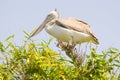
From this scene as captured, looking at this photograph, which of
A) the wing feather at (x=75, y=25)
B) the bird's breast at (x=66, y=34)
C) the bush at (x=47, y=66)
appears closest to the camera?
the bush at (x=47, y=66)

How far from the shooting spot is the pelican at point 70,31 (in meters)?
11.5

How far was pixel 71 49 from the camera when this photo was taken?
9.80 metres

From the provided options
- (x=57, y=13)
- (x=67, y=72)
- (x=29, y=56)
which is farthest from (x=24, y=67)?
(x=57, y=13)

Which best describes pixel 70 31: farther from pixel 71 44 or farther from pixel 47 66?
pixel 47 66

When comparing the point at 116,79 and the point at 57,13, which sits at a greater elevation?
the point at 57,13

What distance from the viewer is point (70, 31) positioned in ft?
39.3

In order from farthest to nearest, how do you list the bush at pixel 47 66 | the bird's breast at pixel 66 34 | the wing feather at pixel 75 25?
the wing feather at pixel 75 25
the bird's breast at pixel 66 34
the bush at pixel 47 66

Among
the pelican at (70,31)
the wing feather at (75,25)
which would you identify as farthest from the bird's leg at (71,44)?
Answer: the wing feather at (75,25)

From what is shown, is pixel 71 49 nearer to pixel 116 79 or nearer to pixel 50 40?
pixel 50 40

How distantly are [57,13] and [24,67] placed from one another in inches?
243

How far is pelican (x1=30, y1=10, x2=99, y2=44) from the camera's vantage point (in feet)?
37.9

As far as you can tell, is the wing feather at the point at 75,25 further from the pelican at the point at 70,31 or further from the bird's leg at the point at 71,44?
the bird's leg at the point at 71,44

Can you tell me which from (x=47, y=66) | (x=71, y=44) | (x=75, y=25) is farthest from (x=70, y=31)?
(x=47, y=66)

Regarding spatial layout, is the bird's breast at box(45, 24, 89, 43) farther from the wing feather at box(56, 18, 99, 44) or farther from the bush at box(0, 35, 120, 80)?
the bush at box(0, 35, 120, 80)
